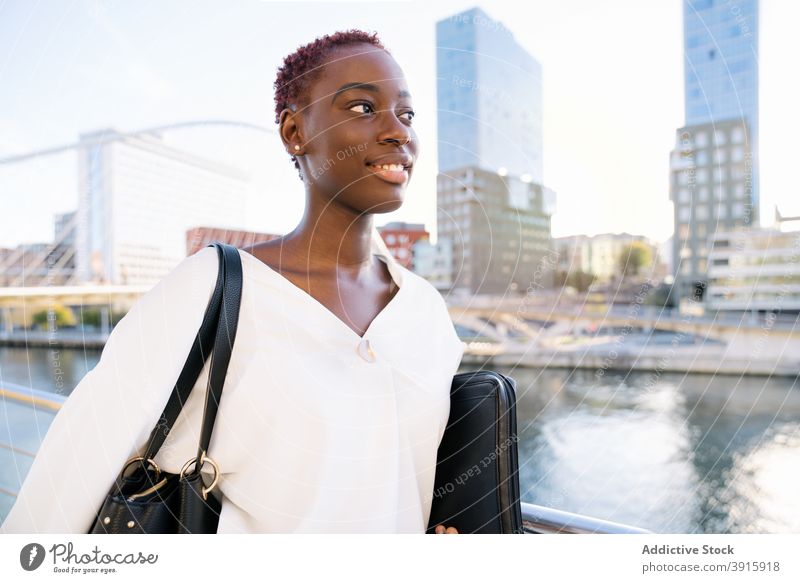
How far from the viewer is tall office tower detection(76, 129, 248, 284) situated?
747 millimetres

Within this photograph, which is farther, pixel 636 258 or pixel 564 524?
pixel 636 258

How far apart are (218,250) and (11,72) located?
0.51m

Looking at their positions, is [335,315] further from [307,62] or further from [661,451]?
[661,451]

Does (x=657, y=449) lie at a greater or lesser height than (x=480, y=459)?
lesser

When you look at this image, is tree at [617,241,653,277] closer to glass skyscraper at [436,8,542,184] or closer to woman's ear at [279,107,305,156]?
glass skyscraper at [436,8,542,184]

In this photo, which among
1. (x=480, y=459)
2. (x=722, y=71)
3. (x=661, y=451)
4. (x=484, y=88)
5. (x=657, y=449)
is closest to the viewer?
(x=480, y=459)

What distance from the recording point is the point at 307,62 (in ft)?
1.85

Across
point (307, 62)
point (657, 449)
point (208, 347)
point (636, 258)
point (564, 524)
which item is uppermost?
point (307, 62)

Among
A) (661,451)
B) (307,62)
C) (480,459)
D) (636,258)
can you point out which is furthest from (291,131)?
(661,451)

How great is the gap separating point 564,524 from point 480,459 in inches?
6.0

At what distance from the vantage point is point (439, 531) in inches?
24.8

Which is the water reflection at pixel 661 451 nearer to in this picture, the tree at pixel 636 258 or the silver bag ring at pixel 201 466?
the tree at pixel 636 258

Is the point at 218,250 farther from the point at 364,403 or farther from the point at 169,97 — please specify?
the point at 169,97

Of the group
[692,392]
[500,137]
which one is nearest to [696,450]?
[692,392]
